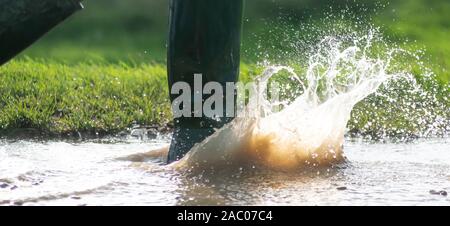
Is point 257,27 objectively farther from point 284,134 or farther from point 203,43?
point 203,43

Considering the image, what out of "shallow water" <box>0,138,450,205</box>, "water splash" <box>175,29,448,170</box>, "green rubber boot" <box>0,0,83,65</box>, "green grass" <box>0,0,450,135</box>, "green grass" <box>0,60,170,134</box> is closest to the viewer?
"green rubber boot" <box>0,0,83,65</box>

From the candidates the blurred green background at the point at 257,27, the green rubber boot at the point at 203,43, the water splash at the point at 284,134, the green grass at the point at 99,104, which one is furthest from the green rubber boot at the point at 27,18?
the blurred green background at the point at 257,27

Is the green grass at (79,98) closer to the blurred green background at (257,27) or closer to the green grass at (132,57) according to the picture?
the green grass at (132,57)

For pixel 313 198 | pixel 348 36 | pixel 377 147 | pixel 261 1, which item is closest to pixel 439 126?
pixel 377 147

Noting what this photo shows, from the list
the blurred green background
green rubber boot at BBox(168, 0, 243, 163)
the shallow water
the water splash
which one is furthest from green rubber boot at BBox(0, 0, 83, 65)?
the blurred green background

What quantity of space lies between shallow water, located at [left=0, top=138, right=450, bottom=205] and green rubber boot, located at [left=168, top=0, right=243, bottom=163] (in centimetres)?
39

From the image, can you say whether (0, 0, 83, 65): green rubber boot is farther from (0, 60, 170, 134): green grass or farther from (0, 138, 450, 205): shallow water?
(0, 60, 170, 134): green grass

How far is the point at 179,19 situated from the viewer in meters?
4.20

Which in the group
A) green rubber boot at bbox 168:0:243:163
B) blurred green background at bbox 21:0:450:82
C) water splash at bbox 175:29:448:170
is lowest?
water splash at bbox 175:29:448:170

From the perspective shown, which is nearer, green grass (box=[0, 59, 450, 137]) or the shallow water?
the shallow water

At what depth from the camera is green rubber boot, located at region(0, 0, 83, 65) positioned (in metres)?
3.34

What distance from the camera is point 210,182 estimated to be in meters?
3.87

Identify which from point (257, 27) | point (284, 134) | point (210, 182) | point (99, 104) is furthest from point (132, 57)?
point (210, 182)

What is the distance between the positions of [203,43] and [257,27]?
4334 mm
